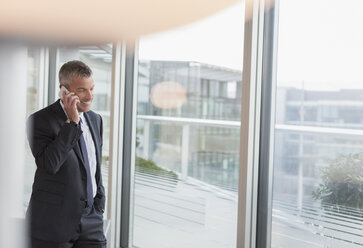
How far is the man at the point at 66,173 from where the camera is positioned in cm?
165

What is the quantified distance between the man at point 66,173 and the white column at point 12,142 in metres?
1.15

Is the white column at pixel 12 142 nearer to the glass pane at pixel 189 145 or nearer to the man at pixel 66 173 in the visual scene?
the man at pixel 66 173

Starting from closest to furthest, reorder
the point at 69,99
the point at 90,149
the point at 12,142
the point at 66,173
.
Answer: the point at 12,142 → the point at 69,99 → the point at 66,173 → the point at 90,149

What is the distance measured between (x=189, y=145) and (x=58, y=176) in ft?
5.83

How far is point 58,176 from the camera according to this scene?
177 cm

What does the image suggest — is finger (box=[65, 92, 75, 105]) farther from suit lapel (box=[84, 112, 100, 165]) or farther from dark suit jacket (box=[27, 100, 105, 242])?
suit lapel (box=[84, 112, 100, 165])

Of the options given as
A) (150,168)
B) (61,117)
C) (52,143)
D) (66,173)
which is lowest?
(150,168)

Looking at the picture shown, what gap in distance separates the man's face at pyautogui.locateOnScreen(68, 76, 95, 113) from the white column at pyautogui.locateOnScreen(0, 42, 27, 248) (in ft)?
4.11

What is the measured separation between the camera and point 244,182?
283 centimetres

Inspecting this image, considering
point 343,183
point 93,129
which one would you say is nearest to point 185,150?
point 343,183

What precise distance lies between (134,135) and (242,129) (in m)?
1.37

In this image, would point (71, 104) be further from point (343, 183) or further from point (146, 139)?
point (146, 139)

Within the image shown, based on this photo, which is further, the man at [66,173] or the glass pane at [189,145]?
the glass pane at [189,145]

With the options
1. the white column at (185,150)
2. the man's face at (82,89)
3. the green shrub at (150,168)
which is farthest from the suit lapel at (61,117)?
the green shrub at (150,168)
